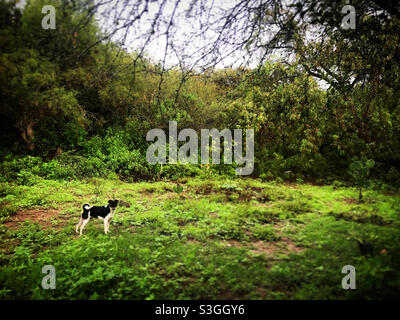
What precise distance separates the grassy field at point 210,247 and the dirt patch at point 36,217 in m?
0.02

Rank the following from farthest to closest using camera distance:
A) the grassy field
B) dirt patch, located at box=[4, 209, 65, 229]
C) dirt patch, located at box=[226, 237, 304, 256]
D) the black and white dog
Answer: dirt patch, located at box=[4, 209, 65, 229]
the black and white dog
dirt patch, located at box=[226, 237, 304, 256]
the grassy field

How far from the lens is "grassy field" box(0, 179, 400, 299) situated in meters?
2.62

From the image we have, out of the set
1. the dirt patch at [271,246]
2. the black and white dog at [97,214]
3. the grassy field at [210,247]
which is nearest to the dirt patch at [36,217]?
the grassy field at [210,247]

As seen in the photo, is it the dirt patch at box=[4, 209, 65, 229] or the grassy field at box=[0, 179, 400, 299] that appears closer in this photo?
the grassy field at box=[0, 179, 400, 299]

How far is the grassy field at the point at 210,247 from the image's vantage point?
8.60ft

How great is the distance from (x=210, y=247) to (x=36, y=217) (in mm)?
Result: 3734

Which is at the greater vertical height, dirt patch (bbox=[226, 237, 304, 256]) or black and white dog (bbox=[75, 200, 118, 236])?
black and white dog (bbox=[75, 200, 118, 236])

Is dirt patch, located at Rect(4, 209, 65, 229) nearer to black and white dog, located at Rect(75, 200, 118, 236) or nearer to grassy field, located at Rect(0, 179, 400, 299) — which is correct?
grassy field, located at Rect(0, 179, 400, 299)

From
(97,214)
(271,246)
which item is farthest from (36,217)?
(271,246)

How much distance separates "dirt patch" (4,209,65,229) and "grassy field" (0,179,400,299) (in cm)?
2

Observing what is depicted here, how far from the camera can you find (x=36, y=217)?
5.03 meters

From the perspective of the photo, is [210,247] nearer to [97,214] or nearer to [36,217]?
[97,214]

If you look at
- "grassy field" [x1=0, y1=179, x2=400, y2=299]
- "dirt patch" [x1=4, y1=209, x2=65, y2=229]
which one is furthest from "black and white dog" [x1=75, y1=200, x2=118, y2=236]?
"dirt patch" [x1=4, y1=209, x2=65, y2=229]
